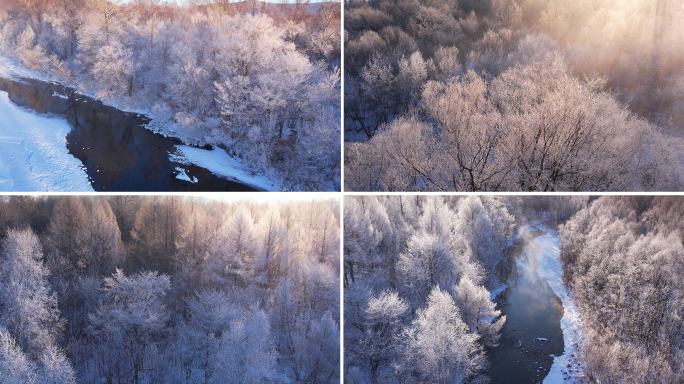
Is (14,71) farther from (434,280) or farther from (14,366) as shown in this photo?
(434,280)

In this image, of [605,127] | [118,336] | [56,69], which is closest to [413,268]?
[605,127]

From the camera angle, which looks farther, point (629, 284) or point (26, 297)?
point (629, 284)

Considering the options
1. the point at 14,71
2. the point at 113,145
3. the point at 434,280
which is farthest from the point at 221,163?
the point at 434,280

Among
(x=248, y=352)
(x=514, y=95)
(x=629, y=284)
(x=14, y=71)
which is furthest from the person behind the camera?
(x=514, y=95)

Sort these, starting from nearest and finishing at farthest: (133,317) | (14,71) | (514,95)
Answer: (14,71), (133,317), (514,95)

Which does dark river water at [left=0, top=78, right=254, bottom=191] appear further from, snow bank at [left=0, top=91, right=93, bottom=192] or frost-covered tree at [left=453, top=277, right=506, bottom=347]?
frost-covered tree at [left=453, top=277, right=506, bottom=347]

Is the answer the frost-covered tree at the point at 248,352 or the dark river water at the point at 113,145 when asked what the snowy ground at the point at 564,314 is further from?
the dark river water at the point at 113,145
